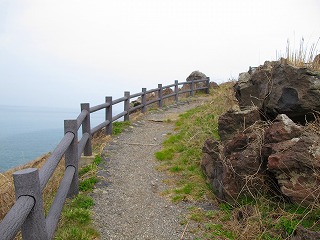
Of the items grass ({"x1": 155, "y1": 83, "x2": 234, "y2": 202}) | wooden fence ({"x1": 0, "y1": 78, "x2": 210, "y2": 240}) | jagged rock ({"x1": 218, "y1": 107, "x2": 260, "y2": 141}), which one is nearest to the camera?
wooden fence ({"x1": 0, "y1": 78, "x2": 210, "y2": 240})

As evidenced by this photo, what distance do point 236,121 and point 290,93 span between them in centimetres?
109

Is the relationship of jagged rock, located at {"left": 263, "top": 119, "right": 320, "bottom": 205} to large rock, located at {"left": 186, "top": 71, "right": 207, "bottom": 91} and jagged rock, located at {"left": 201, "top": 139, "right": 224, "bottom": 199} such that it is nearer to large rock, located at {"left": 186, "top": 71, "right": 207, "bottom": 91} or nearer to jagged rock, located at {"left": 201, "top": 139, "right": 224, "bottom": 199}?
jagged rock, located at {"left": 201, "top": 139, "right": 224, "bottom": 199}

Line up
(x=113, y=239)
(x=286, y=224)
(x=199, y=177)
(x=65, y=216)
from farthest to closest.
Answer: (x=199, y=177) → (x=65, y=216) → (x=113, y=239) → (x=286, y=224)

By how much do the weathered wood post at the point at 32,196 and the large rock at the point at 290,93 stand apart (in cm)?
410

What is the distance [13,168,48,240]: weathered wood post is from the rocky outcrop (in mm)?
2649

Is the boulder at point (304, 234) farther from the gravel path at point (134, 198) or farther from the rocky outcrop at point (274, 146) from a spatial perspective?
the gravel path at point (134, 198)

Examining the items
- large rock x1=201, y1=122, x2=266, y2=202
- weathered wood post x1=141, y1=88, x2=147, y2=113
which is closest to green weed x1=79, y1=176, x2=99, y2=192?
large rock x1=201, y1=122, x2=266, y2=202

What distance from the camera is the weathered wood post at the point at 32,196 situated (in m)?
2.61

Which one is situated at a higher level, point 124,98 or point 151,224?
point 124,98

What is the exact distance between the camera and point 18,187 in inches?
103

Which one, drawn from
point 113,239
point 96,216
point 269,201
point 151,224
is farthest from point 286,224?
point 96,216

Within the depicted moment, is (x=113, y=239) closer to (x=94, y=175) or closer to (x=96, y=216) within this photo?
(x=96, y=216)

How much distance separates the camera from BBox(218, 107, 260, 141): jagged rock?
5703mm

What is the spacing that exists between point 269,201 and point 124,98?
7201 mm
